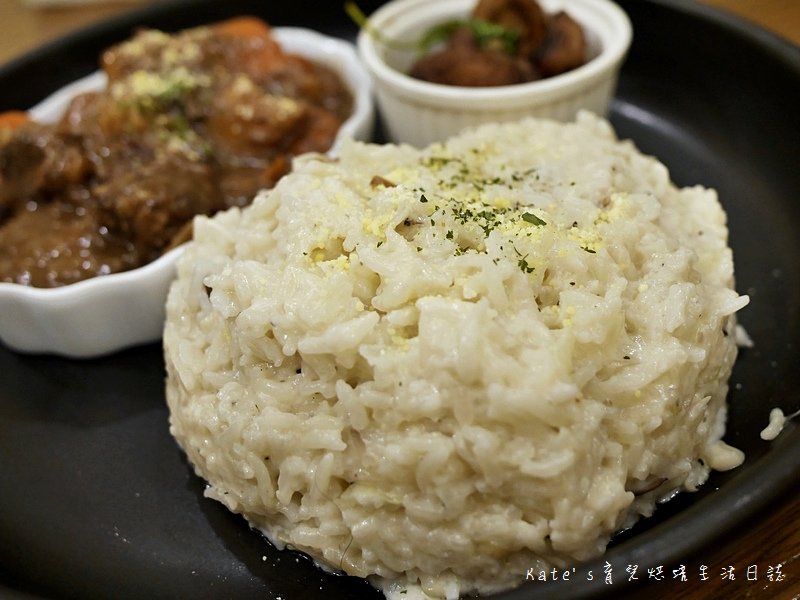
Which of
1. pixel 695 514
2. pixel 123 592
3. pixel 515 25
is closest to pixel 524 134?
pixel 515 25

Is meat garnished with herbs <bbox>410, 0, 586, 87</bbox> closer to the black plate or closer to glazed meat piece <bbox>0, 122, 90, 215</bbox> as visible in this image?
the black plate

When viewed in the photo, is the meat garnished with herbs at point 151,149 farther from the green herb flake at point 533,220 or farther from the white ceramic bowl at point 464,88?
the green herb flake at point 533,220

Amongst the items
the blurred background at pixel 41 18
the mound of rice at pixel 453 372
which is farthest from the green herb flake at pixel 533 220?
the blurred background at pixel 41 18

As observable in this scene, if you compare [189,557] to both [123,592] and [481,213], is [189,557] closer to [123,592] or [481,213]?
[123,592]

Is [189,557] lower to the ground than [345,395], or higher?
lower

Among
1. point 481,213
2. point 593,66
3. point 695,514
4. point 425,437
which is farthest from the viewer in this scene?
point 593,66

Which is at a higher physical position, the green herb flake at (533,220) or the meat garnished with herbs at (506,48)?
the green herb flake at (533,220)

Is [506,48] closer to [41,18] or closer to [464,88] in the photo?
[464,88]

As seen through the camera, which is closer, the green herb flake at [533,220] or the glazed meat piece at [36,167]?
the green herb flake at [533,220]
